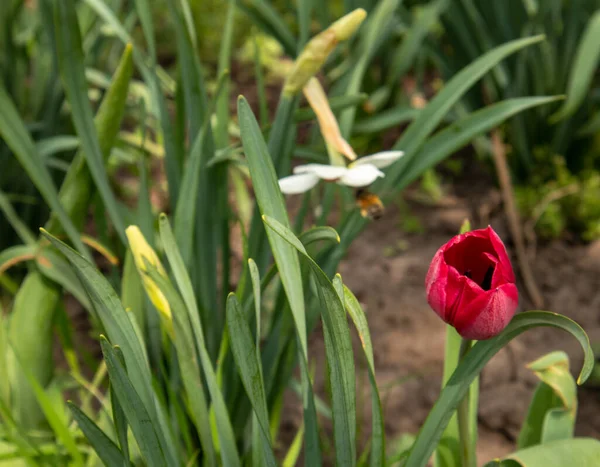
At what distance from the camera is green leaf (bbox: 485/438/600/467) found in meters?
0.88

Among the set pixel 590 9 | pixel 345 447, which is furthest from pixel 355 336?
pixel 590 9

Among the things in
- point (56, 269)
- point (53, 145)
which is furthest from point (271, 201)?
point (53, 145)

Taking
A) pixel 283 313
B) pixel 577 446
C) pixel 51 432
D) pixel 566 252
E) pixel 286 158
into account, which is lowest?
pixel 566 252

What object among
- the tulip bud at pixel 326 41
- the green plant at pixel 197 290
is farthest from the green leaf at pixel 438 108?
the tulip bud at pixel 326 41

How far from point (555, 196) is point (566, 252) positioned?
0.56ft

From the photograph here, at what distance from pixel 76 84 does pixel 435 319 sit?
1.05 m

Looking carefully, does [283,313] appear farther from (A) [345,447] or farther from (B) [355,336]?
(B) [355,336]

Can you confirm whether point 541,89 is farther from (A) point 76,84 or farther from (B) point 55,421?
(B) point 55,421

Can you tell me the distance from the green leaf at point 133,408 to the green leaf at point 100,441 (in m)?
0.03

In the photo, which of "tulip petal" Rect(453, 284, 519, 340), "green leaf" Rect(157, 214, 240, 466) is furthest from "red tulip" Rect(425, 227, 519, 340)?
"green leaf" Rect(157, 214, 240, 466)

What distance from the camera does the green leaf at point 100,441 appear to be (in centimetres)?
77

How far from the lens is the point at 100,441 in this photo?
2.64ft

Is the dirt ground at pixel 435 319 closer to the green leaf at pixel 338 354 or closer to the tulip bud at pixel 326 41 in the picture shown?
the green leaf at pixel 338 354

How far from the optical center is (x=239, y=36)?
2.95 m
